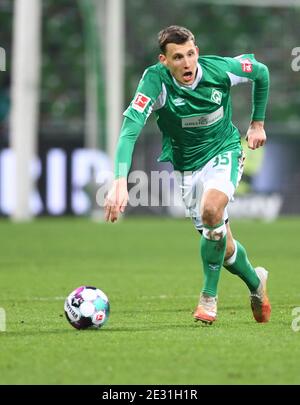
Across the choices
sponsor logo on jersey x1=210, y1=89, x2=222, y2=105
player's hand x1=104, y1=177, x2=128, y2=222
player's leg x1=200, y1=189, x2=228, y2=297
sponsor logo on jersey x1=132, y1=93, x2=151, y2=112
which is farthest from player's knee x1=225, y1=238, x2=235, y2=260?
player's hand x1=104, y1=177, x2=128, y2=222

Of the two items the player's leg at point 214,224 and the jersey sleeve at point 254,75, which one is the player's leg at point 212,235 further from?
the jersey sleeve at point 254,75

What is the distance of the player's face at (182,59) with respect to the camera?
22.0ft

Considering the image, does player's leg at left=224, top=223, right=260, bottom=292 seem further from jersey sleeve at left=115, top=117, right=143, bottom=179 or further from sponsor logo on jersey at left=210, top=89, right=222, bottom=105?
jersey sleeve at left=115, top=117, right=143, bottom=179

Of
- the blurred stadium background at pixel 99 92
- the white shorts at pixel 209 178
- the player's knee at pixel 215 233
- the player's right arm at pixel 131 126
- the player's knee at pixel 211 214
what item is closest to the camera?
the player's right arm at pixel 131 126

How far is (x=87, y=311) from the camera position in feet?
21.1

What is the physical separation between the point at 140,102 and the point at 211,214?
2.66 feet

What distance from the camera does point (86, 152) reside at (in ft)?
75.8

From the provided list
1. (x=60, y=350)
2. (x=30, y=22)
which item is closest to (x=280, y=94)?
(x=30, y=22)

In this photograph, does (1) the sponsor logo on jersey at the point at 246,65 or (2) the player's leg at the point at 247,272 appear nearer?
(2) the player's leg at the point at 247,272

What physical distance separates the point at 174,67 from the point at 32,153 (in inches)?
637

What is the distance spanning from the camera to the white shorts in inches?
269

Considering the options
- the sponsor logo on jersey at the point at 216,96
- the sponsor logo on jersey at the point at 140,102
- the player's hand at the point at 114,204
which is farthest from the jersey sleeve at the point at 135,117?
the sponsor logo on jersey at the point at 216,96

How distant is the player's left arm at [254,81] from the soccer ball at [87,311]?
4.76 feet

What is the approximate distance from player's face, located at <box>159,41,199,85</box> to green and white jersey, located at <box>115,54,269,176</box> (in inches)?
3.8
